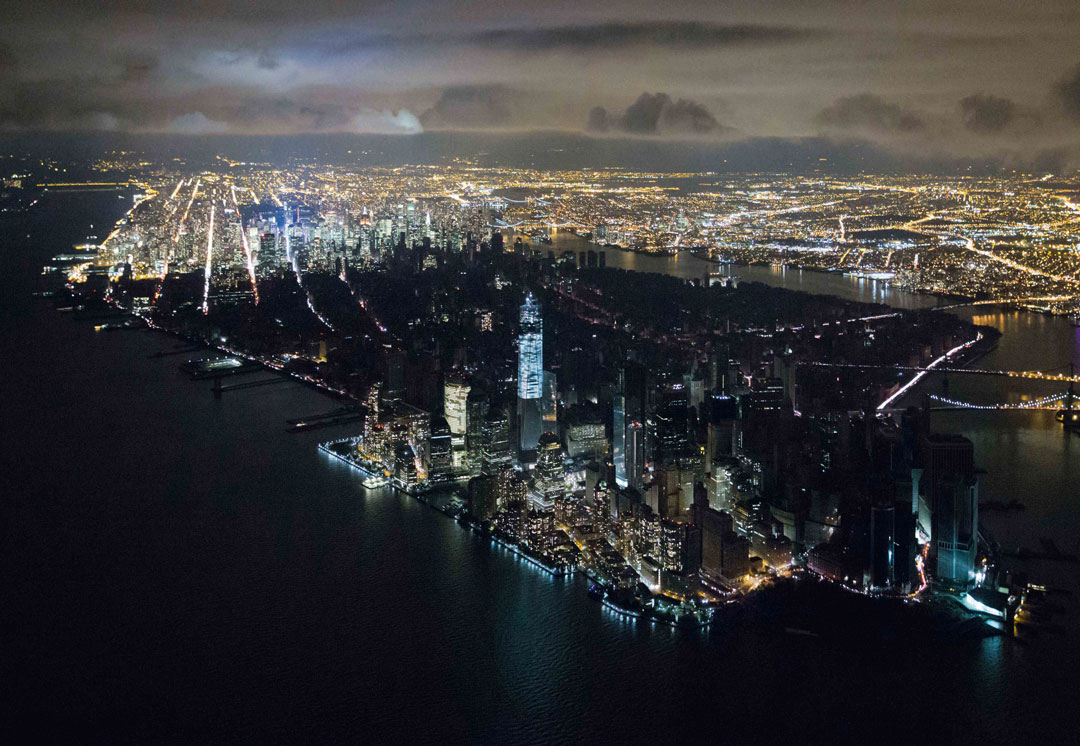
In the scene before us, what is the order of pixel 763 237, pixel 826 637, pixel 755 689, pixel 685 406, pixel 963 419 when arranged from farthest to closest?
1. pixel 763 237
2. pixel 963 419
3. pixel 685 406
4. pixel 826 637
5. pixel 755 689

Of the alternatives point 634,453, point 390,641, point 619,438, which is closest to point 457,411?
point 619,438

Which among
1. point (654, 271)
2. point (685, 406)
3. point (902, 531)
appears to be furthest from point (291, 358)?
point (902, 531)

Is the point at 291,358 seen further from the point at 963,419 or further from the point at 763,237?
the point at 763,237

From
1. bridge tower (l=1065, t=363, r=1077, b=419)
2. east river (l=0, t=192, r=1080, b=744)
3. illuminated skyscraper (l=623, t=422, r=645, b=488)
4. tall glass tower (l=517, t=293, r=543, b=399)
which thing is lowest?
east river (l=0, t=192, r=1080, b=744)

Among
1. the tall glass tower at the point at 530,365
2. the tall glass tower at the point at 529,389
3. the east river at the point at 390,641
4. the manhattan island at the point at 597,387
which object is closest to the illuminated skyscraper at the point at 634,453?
the manhattan island at the point at 597,387

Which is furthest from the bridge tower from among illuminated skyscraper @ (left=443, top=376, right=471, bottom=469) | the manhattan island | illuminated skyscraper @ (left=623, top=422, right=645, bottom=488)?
illuminated skyscraper @ (left=443, top=376, right=471, bottom=469)

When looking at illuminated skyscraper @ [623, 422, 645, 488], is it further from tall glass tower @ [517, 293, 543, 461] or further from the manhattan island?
tall glass tower @ [517, 293, 543, 461]
